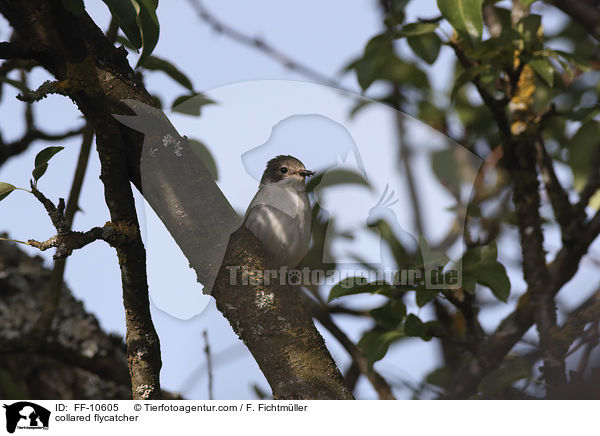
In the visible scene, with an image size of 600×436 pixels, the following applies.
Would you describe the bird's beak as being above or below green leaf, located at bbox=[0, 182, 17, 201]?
above

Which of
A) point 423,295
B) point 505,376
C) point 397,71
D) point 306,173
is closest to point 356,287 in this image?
point 423,295

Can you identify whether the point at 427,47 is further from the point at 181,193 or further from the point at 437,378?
the point at 437,378

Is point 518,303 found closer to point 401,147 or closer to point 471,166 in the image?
point 471,166

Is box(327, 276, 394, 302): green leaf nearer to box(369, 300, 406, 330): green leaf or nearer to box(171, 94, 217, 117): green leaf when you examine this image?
box(369, 300, 406, 330): green leaf

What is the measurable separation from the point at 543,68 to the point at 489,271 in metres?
0.62

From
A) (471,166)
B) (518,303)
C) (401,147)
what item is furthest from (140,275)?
(518,303)

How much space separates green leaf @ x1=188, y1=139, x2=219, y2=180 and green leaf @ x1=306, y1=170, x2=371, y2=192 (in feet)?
0.76

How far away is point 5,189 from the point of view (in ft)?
4.31

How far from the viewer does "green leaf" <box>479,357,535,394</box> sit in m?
1.69

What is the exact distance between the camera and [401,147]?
5.25ft

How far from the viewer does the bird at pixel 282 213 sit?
4.69ft

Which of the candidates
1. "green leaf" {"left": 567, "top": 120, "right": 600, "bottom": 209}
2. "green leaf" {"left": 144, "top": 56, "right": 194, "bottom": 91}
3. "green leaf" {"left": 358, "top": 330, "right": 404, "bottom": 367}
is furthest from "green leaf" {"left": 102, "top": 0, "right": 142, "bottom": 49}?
"green leaf" {"left": 567, "top": 120, "right": 600, "bottom": 209}

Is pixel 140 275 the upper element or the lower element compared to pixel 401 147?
lower
